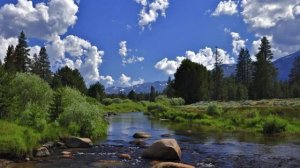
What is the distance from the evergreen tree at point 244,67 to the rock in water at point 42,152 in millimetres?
131661

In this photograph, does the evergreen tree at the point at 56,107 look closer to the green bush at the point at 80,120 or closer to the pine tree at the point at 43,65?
the green bush at the point at 80,120

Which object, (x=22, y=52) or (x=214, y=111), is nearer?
(x=214, y=111)

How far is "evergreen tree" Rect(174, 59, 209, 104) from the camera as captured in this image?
123 metres

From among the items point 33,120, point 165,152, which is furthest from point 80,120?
point 165,152

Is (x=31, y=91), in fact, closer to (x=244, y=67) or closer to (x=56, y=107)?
(x=56, y=107)

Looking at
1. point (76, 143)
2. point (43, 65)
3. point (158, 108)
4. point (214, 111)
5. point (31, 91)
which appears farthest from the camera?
point (43, 65)

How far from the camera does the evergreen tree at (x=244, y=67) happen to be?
508 feet

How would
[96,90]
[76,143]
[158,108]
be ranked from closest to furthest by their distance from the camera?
[76,143] → [158,108] → [96,90]

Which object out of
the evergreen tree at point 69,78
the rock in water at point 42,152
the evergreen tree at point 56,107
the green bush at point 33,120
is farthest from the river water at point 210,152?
the evergreen tree at point 69,78

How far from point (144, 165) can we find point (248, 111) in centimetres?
3670

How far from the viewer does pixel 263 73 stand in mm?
120688

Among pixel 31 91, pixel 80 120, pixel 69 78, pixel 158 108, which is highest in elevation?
pixel 69 78

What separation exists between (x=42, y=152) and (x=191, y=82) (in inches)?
3754

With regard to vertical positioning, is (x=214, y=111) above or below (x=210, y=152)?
above
